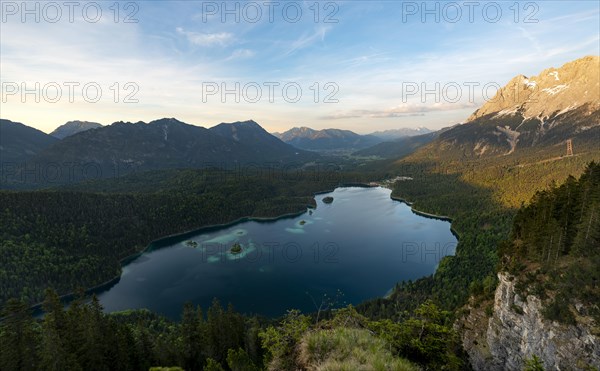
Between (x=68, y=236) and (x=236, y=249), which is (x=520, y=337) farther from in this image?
(x=68, y=236)

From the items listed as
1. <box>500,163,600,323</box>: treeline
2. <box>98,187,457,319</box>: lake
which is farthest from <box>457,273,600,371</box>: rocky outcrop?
<box>98,187,457,319</box>: lake

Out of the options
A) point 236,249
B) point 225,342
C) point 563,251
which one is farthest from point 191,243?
point 563,251

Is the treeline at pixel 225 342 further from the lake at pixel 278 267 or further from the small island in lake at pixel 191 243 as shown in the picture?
the small island in lake at pixel 191 243

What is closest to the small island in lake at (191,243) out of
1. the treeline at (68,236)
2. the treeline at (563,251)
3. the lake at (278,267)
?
the lake at (278,267)

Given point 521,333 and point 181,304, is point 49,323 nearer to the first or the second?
point 521,333

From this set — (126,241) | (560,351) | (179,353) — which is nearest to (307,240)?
(126,241)

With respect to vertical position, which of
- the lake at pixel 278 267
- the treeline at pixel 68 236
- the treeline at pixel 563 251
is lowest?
the lake at pixel 278 267

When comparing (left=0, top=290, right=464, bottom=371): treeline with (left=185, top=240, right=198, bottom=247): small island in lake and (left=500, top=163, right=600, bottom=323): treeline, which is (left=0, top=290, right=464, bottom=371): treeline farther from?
(left=185, top=240, right=198, bottom=247): small island in lake
